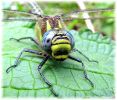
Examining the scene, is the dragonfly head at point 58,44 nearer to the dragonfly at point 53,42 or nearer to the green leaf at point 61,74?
the dragonfly at point 53,42

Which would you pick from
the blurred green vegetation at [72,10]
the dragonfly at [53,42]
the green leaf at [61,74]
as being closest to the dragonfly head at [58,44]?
the dragonfly at [53,42]

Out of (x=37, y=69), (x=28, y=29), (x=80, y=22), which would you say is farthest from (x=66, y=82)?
(x=80, y=22)

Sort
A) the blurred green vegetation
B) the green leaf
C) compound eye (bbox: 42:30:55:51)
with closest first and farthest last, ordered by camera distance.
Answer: the green leaf
compound eye (bbox: 42:30:55:51)
the blurred green vegetation

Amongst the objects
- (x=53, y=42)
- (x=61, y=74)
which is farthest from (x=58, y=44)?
(x=61, y=74)

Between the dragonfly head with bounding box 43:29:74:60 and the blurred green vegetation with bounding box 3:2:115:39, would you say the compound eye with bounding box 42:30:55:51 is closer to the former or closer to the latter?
the dragonfly head with bounding box 43:29:74:60

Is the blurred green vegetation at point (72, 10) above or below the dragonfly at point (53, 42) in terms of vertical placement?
above

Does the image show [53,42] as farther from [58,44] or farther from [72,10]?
[72,10]

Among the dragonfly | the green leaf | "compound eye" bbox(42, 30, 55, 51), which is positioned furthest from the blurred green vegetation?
"compound eye" bbox(42, 30, 55, 51)
